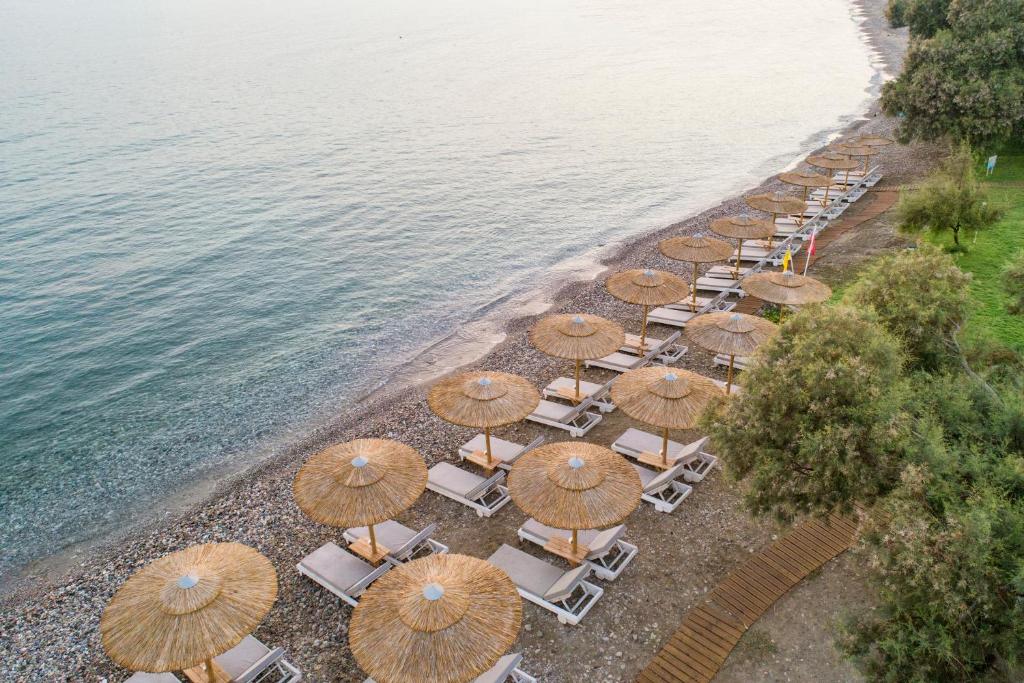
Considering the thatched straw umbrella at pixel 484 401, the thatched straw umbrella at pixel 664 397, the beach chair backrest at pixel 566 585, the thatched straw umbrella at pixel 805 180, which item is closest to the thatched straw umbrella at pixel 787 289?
the thatched straw umbrella at pixel 664 397

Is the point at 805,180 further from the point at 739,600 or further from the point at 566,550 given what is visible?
the point at 566,550

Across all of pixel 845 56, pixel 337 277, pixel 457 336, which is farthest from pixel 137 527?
pixel 845 56

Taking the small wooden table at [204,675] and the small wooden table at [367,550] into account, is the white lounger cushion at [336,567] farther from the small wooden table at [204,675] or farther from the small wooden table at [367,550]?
the small wooden table at [204,675]

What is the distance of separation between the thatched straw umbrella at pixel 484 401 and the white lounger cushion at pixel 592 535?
227cm

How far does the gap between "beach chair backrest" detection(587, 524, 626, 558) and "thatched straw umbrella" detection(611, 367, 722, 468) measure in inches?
93.6

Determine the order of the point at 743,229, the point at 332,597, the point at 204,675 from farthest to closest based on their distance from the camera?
the point at 743,229
the point at 332,597
the point at 204,675

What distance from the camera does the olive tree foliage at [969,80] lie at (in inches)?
1101

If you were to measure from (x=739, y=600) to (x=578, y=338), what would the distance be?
7.16 meters

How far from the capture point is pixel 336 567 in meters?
12.1

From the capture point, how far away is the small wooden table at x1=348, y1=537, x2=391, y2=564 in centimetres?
1225

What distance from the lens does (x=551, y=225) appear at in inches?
1478

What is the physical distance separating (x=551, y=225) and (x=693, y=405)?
25.5 m

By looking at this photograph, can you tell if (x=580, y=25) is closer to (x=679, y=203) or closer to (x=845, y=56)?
(x=845, y=56)

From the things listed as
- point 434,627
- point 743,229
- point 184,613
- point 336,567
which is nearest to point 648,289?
point 743,229
